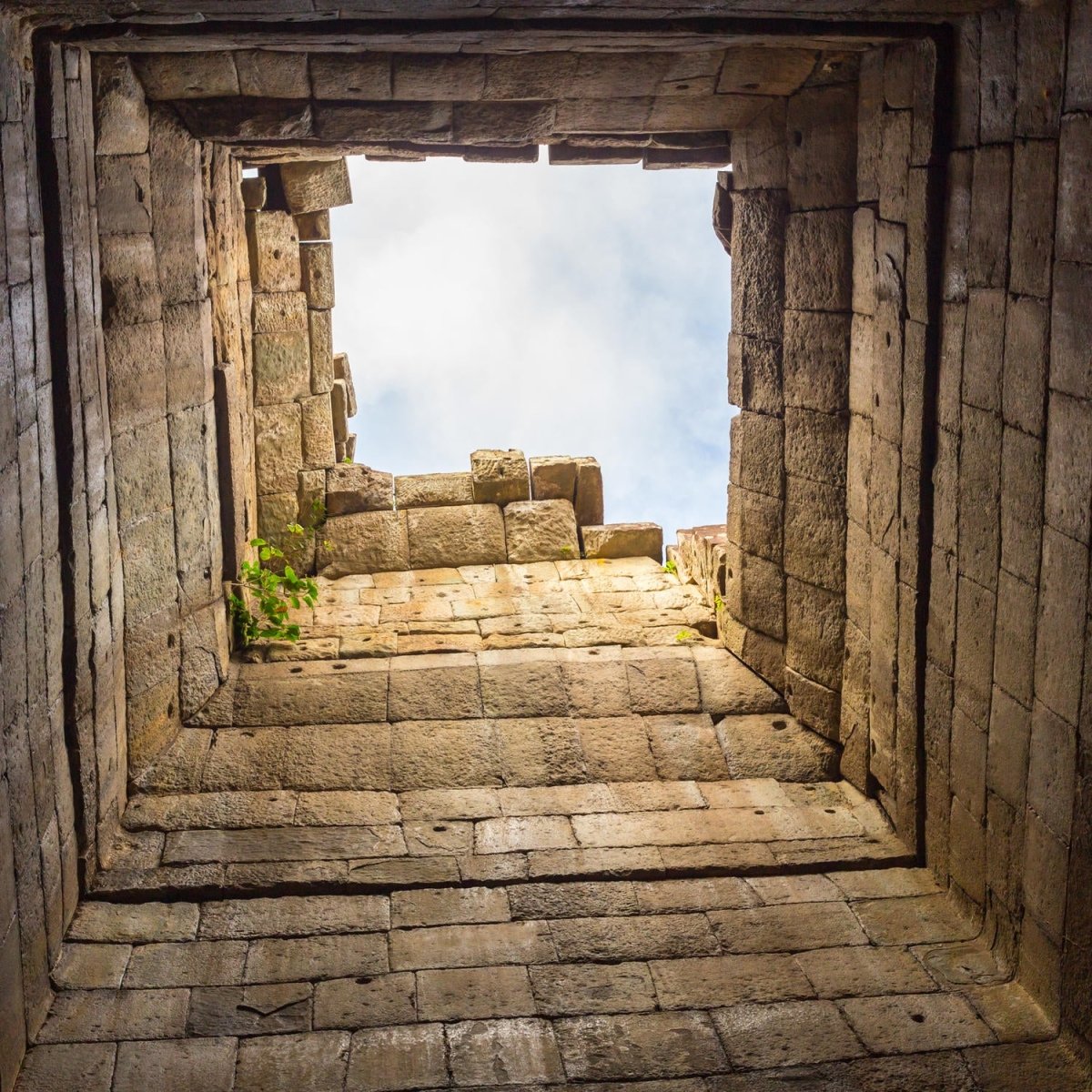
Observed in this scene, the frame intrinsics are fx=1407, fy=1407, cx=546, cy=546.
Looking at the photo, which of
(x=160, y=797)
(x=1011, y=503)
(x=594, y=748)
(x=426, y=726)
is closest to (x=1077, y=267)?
(x=1011, y=503)

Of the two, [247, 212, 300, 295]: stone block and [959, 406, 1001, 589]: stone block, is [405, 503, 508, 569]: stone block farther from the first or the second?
[959, 406, 1001, 589]: stone block

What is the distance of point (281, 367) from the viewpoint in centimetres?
848

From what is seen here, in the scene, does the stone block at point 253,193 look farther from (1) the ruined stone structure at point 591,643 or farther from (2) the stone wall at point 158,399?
(2) the stone wall at point 158,399

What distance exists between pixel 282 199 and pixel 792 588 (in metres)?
3.94

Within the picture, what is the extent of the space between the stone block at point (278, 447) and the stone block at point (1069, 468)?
16.9ft

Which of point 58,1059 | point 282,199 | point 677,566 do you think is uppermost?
point 282,199

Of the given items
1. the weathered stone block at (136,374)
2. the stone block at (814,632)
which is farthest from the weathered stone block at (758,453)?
the weathered stone block at (136,374)

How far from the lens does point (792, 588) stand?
267 inches

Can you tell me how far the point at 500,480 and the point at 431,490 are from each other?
1.48 feet

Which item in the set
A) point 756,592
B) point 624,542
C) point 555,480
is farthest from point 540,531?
point 756,592

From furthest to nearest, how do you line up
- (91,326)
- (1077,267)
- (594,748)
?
(594,748), (91,326), (1077,267)

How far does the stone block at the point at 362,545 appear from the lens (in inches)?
339

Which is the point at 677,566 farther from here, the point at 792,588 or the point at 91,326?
the point at 91,326

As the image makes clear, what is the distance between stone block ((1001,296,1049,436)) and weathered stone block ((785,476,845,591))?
170cm
